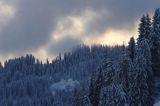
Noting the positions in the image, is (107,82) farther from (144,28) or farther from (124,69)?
(144,28)

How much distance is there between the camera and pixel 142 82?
8956cm

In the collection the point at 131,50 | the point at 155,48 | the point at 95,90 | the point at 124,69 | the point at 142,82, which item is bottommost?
the point at 95,90

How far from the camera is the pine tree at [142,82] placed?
89.2 metres

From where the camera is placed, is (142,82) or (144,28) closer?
(142,82)

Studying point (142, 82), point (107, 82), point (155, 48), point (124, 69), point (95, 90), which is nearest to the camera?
point (107, 82)

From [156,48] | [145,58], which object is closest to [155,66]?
[156,48]

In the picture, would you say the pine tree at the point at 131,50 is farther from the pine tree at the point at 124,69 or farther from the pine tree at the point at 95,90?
the pine tree at the point at 95,90

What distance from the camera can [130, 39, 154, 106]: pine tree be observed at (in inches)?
3511

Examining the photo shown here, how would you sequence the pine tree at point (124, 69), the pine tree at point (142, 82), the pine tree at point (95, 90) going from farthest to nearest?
the pine tree at point (124, 69) < the pine tree at point (95, 90) < the pine tree at point (142, 82)

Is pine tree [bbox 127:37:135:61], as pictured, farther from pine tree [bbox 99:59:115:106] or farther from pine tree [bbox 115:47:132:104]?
pine tree [bbox 99:59:115:106]

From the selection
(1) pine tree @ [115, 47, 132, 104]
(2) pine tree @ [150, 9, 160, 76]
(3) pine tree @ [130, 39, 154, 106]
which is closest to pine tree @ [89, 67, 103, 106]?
(1) pine tree @ [115, 47, 132, 104]

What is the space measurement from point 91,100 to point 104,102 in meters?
14.3

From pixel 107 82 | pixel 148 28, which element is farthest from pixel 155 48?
pixel 107 82

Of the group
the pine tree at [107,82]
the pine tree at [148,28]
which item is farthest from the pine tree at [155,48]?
the pine tree at [107,82]
